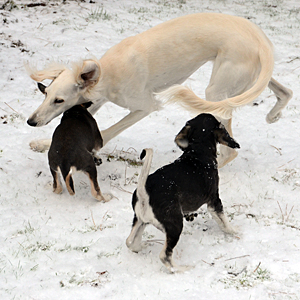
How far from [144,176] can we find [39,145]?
2.55 m

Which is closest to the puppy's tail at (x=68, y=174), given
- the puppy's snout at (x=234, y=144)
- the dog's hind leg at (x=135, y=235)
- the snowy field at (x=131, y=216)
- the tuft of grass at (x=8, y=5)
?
the snowy field at (x=131, y=216)

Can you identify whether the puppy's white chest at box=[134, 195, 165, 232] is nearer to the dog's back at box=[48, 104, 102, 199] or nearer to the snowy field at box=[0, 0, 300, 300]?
the snowy field at box=[0, 0, 300, 300]

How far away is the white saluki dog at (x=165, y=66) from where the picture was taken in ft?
14.2

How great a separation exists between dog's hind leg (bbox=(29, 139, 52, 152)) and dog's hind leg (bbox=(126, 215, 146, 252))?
7.64 feet

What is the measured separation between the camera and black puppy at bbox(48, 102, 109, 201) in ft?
13.0

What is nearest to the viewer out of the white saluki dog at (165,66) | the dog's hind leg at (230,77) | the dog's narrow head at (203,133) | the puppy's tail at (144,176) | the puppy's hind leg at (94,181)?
the puppy's tail at (144,176)

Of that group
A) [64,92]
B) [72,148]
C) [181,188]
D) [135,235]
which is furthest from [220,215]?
[64,92]

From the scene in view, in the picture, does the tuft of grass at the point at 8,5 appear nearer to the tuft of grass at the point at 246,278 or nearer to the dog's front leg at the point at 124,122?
the dog's front leg at the point at 124,122

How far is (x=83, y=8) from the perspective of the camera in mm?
10383

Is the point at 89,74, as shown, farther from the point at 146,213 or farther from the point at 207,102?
the point at 146,213

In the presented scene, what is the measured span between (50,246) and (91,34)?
6577 millimetres

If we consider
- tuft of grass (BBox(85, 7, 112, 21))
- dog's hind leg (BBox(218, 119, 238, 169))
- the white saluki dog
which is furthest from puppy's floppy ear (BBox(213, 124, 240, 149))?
tuft of grass (BBox(85, 7, 112, 21))

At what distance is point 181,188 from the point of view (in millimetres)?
3289

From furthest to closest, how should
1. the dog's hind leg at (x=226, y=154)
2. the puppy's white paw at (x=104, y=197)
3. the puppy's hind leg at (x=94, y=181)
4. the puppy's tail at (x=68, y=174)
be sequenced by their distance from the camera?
the dog's hind leg at (x=226, y=154) < the puppy's white paw at (x=104, y=197) < the puppy's hind leg at (x=94, y=181) < the puppy's tail at (x=68, y=174)
